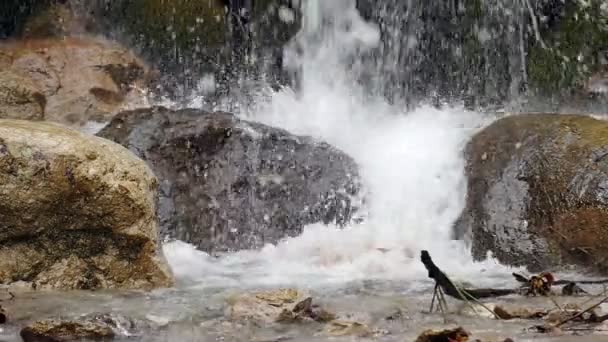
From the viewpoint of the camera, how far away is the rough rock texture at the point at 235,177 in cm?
730

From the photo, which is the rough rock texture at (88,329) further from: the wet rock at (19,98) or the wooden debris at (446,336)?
the wet rock at (19,98)

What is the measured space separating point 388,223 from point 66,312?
361 centimetres

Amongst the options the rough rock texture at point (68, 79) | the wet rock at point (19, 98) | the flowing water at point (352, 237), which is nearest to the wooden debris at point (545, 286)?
the flowing water at point (352, 237)

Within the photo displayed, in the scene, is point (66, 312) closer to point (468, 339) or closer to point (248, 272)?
point (248, 272)

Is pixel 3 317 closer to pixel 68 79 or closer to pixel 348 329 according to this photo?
pixel 348 329

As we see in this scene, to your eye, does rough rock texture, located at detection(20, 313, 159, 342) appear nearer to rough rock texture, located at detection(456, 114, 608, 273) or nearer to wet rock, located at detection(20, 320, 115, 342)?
wet rock, located at detection(20, 320, 115, 342)

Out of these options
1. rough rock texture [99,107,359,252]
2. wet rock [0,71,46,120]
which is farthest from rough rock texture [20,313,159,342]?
wet rock [0,71,46,120]

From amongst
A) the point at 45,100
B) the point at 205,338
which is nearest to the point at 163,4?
the point at 45,100

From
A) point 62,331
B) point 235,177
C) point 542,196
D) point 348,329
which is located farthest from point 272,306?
point 235,177

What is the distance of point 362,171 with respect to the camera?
27.0ft

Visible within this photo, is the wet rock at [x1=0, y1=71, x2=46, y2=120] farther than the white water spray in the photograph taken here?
Yes

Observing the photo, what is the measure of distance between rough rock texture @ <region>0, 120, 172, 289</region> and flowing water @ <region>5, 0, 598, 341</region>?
32cm

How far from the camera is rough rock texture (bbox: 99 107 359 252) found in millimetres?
7301

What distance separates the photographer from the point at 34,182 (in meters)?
5.38
